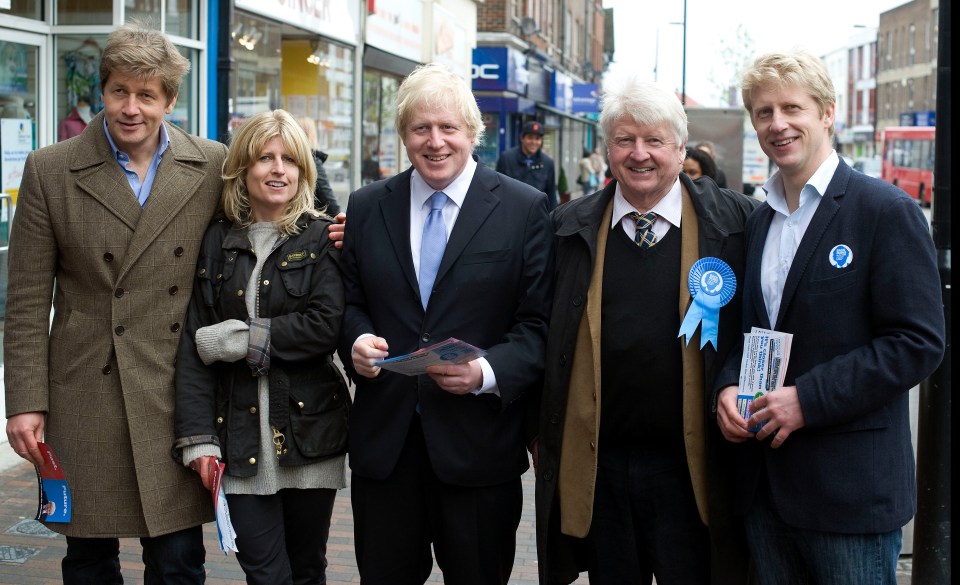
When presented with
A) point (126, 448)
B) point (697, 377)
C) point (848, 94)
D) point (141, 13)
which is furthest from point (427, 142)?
point (848, 94)

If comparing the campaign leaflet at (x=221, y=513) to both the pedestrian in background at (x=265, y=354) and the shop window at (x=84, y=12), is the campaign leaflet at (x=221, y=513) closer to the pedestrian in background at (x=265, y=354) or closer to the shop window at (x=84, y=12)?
the pedestrian in background at (x=265, y=354)

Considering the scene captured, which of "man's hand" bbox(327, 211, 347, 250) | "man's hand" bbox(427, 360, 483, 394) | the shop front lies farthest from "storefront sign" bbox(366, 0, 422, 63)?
"man's hand" bbox(427, 360, 483, 394)

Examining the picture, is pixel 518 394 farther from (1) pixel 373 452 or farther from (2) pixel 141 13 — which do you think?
(2) pixel 141 13

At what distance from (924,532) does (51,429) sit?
3349 millimetres

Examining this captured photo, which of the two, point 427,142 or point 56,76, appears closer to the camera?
point 427,142

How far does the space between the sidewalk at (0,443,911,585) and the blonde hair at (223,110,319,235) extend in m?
1.98

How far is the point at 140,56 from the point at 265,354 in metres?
0.98

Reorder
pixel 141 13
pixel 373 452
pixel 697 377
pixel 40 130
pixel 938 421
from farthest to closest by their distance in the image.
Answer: pixel 141 13, pixel 40 130, pixel 938 421, pixel 373 452, pixel 697 377

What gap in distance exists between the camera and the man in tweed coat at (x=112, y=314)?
11.1 ft

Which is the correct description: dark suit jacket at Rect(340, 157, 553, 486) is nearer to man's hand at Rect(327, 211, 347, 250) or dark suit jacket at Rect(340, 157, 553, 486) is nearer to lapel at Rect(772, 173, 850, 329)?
man's hand at Rect(327, 211, 347, 250)

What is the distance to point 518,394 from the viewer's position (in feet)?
10.9

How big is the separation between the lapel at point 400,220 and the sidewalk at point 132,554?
6.52 feet

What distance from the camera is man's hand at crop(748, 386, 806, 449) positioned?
2844 millimetres

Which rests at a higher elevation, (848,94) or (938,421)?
(848,94)
